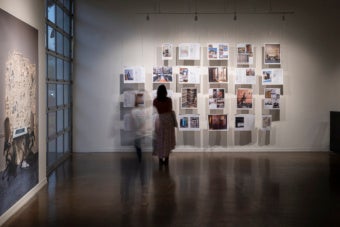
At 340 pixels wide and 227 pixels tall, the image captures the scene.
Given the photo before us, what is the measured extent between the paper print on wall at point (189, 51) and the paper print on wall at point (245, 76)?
1.22 metres

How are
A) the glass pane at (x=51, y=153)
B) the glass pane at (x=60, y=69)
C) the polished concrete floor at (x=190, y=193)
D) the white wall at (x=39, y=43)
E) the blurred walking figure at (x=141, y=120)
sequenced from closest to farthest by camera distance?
the polished concrete floor at (x=190, y=193), the white wall at (x=39, y=43), the glass pane at (x=51, y=153), the glass pane at (x=60, y=69), the blurred walking figure at (x=141, y=120)

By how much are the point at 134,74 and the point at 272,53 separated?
3.81 meters

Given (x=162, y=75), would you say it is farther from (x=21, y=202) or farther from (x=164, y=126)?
(x=21, y=202)

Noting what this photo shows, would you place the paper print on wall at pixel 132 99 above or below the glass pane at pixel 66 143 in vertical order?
above

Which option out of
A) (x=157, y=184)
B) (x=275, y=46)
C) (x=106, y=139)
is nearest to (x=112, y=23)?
(x=106, y=139)

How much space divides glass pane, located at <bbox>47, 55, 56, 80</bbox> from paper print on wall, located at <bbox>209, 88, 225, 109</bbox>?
4.31 meters

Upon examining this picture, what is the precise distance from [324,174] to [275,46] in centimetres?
432

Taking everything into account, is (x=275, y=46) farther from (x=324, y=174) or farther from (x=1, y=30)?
(x=1, y=30)

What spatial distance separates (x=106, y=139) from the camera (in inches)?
476

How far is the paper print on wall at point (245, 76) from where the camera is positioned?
1196 centimetres

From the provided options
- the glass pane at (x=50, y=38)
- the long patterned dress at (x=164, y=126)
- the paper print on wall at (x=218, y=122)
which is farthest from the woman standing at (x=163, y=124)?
the glass pane at (x=50, y=38)

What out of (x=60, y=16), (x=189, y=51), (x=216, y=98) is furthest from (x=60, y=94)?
(x=216, y=98)

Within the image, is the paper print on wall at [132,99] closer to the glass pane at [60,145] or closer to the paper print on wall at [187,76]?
the paper print on wall at [187,76]

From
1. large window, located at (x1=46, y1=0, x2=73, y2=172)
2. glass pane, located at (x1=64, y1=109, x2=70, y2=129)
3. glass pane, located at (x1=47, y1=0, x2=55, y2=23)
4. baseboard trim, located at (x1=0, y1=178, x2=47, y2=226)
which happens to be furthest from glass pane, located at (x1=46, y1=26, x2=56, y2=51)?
baseboard trim, located at (x1=0, y1=178, x2=47, y2=226)
